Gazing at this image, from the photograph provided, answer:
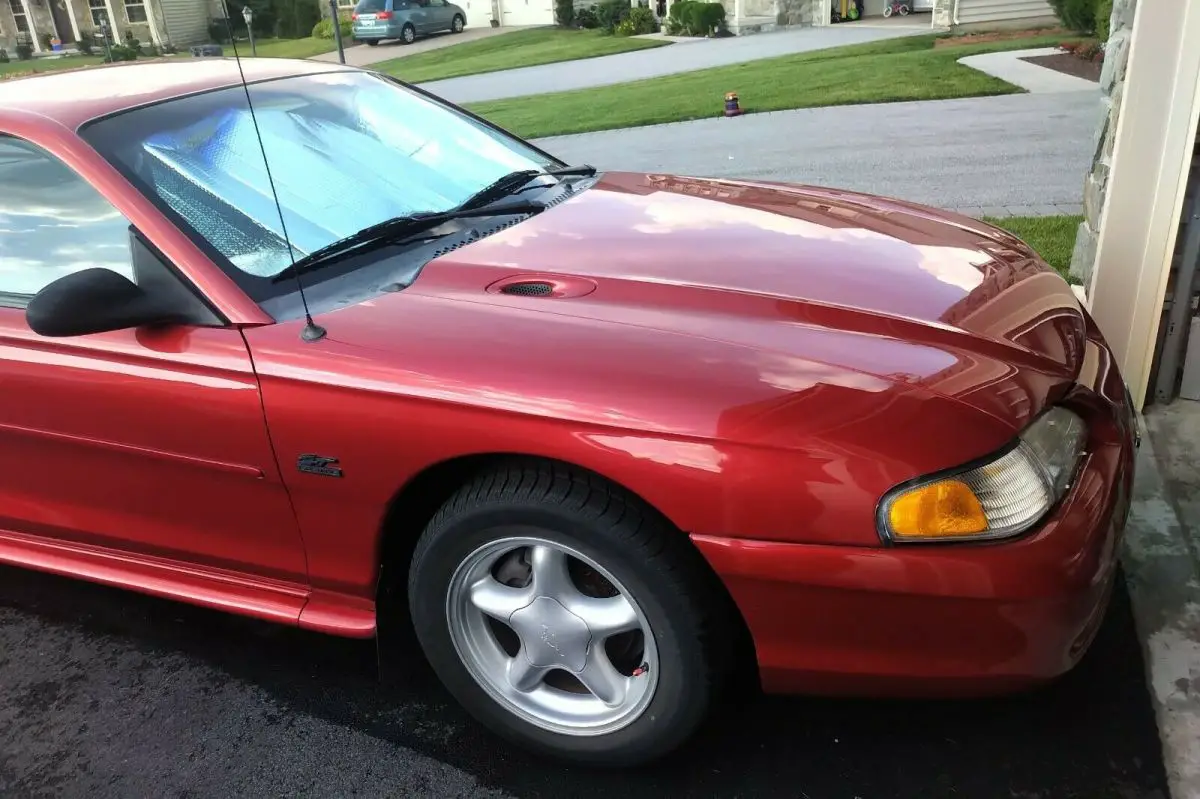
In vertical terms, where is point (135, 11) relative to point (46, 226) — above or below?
above

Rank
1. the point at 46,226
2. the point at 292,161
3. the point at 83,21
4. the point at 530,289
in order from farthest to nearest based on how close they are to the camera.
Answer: the point at 83,21 → the point at 292,161 → the point at 46,226 → the point at 530,289

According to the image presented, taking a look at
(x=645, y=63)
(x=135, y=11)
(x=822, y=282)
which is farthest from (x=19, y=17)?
(x=645, y=63)

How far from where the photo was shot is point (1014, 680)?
1.88 meters

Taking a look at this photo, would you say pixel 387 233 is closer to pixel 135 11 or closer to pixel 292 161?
pixel 292 161

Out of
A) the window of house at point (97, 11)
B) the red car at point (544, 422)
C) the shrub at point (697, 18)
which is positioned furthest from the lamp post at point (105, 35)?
the shrub at point (697, 18)

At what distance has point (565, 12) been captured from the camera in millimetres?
31703

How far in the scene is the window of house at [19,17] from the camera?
126 inches

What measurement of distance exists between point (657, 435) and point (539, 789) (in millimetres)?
932

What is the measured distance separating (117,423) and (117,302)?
337mm

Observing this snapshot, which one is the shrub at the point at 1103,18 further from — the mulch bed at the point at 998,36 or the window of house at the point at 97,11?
the window of house at the point at 97,11

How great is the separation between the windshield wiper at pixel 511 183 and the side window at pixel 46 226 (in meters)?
0.96

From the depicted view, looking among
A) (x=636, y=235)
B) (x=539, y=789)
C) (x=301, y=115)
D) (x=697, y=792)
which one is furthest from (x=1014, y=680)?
(x=301, y=115)

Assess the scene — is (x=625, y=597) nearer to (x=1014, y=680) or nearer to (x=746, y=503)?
(x=746, y=503)

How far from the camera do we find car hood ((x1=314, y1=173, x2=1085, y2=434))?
1.97 m
